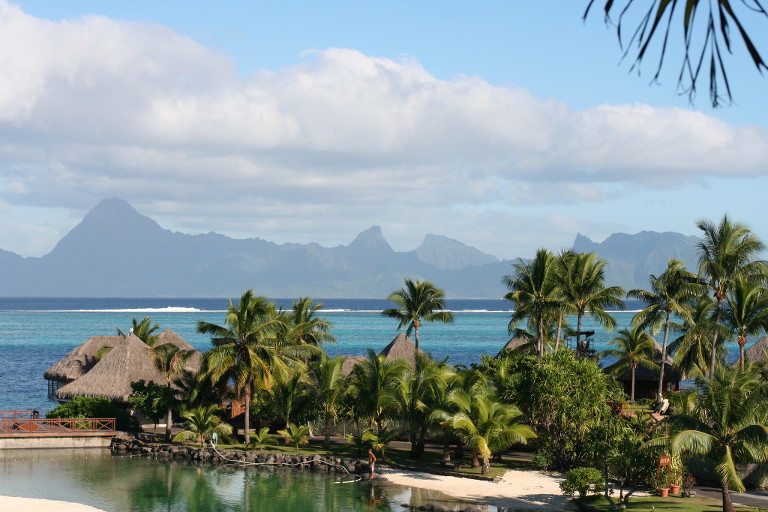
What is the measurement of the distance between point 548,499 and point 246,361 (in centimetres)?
1442

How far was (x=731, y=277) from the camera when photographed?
36938 mm

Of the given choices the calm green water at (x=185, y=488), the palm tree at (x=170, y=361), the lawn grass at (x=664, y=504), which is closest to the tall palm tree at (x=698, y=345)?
the lawn grass at (x=664, y=504)

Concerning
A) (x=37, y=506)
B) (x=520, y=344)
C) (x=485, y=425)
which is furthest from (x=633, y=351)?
(x=37, y=506)

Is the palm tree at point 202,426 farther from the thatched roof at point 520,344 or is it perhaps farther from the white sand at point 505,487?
the thatched roof at point 520,344

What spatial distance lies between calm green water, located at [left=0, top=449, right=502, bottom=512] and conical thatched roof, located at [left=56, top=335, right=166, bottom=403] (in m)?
7.54

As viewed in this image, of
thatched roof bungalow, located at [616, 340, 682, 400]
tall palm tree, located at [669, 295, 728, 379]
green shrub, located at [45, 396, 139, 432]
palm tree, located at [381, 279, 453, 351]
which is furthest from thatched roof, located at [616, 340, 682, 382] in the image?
green shrub, located at [45, 396, 139, 432]

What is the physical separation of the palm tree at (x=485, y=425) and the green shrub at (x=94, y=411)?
16.9 m

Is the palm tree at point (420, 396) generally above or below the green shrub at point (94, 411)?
above

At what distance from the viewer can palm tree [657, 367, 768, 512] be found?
869 inches

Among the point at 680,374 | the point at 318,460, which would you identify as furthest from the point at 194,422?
the point at 680,374

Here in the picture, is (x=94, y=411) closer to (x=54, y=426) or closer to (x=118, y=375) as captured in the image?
(x=54, y=426)

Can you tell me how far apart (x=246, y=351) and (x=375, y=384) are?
224 inches

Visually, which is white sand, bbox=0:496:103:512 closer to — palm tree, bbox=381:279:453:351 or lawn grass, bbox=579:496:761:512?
lawn grass, bbox=579:496:761:512

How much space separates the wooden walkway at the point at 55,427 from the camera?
37884 millimetres
